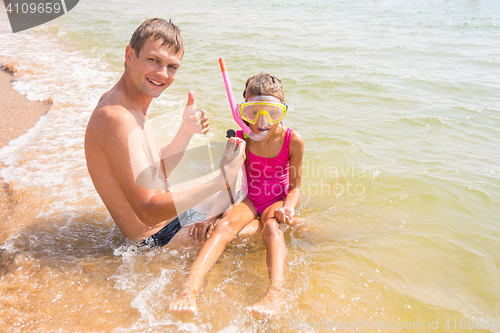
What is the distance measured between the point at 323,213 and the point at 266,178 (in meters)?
0.71

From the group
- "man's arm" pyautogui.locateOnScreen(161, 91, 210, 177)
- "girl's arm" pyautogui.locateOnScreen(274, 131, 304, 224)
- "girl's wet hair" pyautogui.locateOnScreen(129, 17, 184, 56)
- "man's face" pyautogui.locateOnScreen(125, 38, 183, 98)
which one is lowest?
"girl's arm" pyautogui.locateOnScreen(274, 131, 304, 224)

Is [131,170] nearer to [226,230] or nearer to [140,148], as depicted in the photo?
[140,148]

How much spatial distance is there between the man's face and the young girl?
2.55ft

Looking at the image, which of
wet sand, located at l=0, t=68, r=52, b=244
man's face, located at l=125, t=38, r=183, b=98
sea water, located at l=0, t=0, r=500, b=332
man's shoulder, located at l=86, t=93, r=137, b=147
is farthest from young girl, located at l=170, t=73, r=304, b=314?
wet sand, located at l=0, t=68, r=52, b=244

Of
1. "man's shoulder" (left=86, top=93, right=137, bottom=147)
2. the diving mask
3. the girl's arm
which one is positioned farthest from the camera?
the girl's arm

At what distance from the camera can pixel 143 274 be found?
2.42 m

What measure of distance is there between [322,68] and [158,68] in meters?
6.50

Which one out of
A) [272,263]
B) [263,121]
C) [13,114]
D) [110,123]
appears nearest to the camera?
[110,123]

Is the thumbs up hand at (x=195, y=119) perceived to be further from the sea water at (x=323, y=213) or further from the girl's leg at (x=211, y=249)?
the sea water at (x=323, y=213)

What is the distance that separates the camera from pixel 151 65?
7.54ft

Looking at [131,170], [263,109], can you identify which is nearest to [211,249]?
[131,170]

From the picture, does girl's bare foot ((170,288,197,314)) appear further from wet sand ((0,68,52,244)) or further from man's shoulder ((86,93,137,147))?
wet sand ((0,68,52,244))

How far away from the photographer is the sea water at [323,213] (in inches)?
86.2

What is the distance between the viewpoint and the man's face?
2277mm
